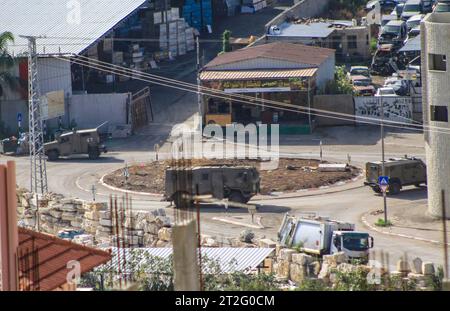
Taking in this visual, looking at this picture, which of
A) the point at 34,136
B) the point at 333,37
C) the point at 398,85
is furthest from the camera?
the point at 333,37

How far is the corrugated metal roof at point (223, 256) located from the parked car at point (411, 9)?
153 ft

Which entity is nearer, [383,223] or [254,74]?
[383,223]

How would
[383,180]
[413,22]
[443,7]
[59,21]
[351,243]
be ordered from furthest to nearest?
[413,22] → [59,21] → [443,7] → [383,180] → [351,243]

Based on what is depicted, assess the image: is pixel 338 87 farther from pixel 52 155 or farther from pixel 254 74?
pixel 52 155

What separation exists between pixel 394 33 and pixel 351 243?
120 feet

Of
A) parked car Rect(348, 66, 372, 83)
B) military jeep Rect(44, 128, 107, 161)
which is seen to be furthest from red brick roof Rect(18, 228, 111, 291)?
parked car Rect(348, 66, 372, 83)

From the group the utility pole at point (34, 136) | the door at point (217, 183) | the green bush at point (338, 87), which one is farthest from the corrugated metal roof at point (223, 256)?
the green bush at point (338, 87)

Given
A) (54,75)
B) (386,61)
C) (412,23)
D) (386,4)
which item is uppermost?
(386,4)

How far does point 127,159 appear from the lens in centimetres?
5959

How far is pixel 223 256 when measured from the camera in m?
33.9

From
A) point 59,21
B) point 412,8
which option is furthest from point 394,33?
point 59,21

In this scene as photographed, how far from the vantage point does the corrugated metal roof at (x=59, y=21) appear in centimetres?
6675

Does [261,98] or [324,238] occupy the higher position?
[261,98]
